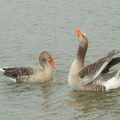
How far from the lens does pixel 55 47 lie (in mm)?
19016

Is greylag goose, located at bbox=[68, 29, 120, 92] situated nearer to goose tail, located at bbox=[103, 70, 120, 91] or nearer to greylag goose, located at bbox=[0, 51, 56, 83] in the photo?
goose tail, located at bbox=[103, 70, 120, 91]

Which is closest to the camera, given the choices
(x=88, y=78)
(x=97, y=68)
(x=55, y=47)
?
(x=97, y=68)

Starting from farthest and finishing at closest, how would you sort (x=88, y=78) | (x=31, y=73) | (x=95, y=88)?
(x=31, y=73) < (x=95, y=88) < (x=88, y=78)

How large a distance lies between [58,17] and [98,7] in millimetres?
1977

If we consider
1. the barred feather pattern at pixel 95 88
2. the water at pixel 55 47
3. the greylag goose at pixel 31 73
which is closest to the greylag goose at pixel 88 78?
the barred feather pattern at pixel 95 88

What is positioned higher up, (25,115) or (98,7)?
(98,7)

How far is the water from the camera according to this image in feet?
44.0

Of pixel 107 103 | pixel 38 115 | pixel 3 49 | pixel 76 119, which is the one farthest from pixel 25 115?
pixel 3 49

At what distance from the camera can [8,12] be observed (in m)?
23.6

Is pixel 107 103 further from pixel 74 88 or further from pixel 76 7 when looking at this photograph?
pixel 76 7

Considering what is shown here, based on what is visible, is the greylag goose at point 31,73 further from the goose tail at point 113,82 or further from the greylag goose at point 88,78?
the goose tail at point 113,82

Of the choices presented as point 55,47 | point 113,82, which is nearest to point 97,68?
point 113,82

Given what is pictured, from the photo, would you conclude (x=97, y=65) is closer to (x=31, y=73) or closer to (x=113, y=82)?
(x=113, y=82)

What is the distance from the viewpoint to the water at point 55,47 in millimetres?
13398
